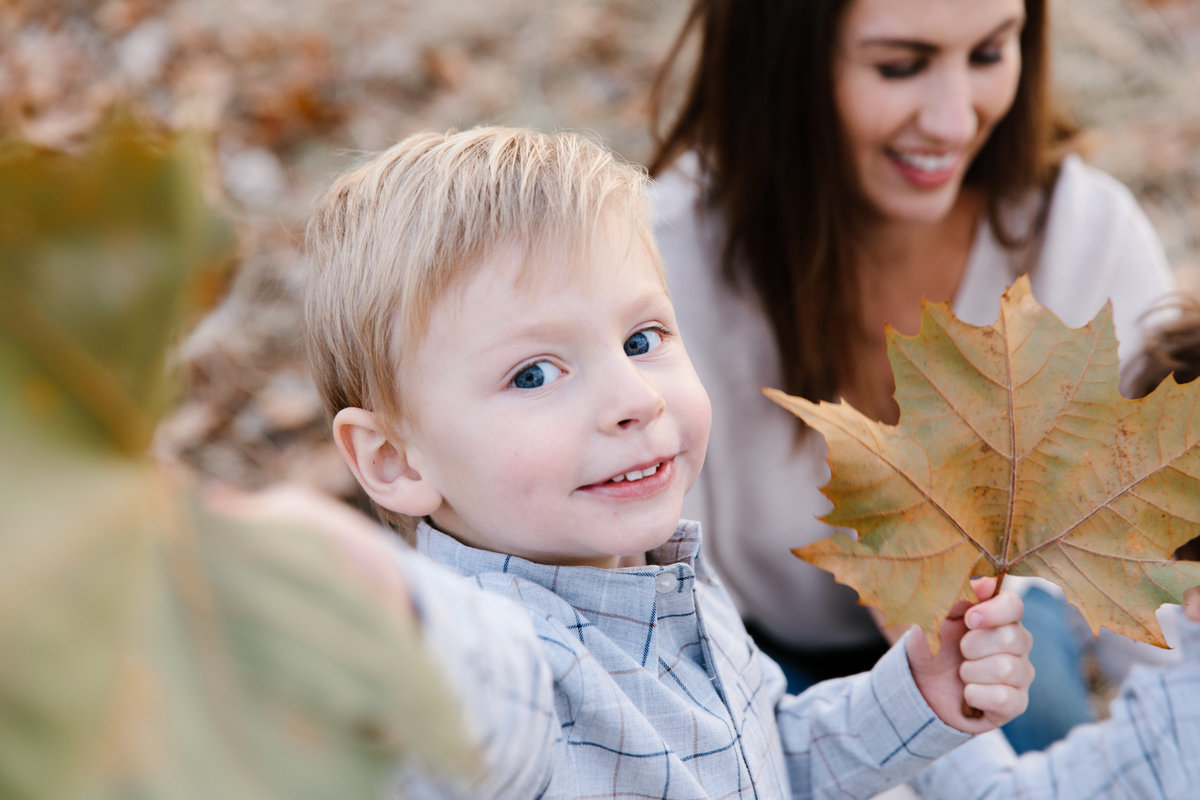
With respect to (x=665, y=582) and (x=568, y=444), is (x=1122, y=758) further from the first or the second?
(x=568, y=444)

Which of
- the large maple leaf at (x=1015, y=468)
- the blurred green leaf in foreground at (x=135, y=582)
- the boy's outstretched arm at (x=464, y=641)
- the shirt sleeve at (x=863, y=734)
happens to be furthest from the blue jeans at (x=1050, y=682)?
the blurred green leaf in foreground at (x=135, y=582)

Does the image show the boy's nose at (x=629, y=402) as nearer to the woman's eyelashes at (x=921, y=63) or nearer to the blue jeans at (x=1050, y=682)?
the woman's eyelashes at (x=921, y=63)

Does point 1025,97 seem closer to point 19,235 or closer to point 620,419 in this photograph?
point 620,419

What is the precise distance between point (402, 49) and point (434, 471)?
2.29 meters

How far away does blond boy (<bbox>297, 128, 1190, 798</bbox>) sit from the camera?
66 centimetres

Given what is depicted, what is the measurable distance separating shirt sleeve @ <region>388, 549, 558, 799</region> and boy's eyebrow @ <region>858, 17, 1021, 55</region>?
3.16 feet

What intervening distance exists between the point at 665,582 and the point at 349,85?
2.19 meters

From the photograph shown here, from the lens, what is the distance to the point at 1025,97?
4.72ft

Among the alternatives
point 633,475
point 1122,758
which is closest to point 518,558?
point 633,475

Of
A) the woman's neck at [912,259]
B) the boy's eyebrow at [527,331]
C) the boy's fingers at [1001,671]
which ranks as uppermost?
the boy's eyebrow at [527,331]

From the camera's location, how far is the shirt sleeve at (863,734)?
764 millimetres

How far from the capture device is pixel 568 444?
65cm

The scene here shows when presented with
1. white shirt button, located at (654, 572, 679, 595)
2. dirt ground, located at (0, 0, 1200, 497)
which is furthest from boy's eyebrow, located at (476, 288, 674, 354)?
dirt ground, located at (0, 0, 1200, 497)

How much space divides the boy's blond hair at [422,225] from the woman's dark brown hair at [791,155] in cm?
62
